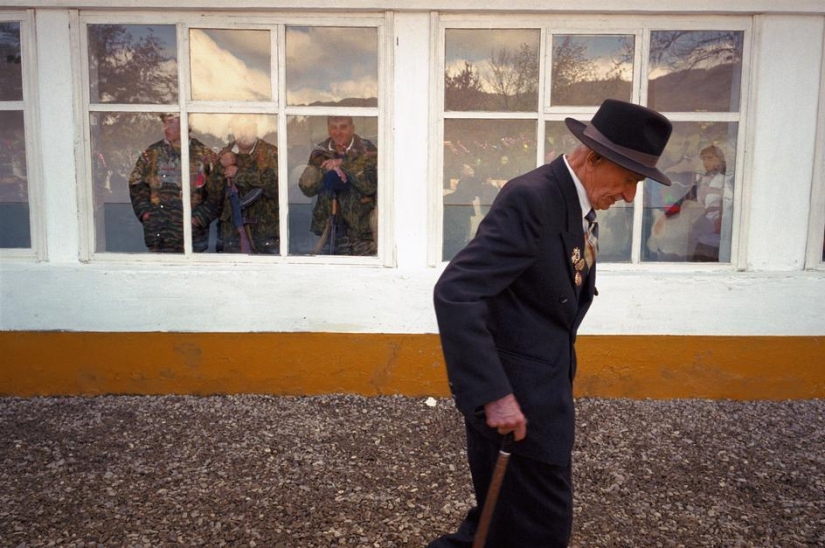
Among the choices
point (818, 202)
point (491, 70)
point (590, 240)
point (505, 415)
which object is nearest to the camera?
point (505, 415)

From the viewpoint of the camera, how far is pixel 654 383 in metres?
5.04

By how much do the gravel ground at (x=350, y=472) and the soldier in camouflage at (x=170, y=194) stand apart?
4.01 ft

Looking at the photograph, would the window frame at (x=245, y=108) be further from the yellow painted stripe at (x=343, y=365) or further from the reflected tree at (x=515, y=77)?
the reflected tree at (x=515, y=77)

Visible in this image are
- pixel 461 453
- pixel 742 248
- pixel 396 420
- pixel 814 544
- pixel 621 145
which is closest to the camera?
pixel 621 145

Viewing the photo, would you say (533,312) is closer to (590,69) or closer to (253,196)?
(590,69)

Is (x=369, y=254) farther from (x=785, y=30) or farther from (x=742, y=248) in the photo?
(x=785, y=30)

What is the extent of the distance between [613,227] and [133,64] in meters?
3.81

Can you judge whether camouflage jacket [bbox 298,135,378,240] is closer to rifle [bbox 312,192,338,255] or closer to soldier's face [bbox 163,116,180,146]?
rifle [bbox 312,192,338,255]

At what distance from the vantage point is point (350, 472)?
3.95 m

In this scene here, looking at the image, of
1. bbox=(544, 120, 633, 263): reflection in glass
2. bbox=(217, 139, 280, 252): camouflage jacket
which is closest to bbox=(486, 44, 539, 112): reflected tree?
bbox=(544, 120, 633, 263): reflection in glass

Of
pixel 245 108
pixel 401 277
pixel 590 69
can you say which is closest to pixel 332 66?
pixel 245 108

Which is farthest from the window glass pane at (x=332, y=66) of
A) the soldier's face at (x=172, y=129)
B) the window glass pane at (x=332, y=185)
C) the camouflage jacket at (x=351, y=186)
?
the soldier's face at (x=172, y=129)

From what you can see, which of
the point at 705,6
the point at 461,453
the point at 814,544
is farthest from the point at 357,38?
the point at 814,544

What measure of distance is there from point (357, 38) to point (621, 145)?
10.7ft
